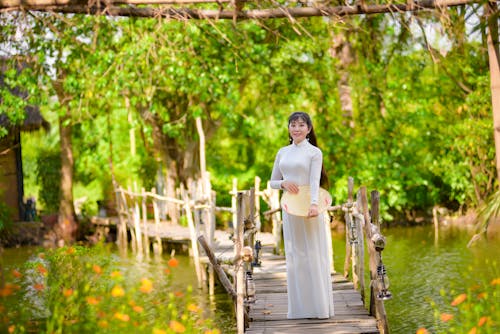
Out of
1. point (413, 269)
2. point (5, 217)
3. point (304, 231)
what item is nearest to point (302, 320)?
point (304, 231)

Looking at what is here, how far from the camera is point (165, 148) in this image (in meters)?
26.8

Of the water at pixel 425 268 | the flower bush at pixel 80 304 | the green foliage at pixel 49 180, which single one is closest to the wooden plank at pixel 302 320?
the flower bush at pixel 80 304

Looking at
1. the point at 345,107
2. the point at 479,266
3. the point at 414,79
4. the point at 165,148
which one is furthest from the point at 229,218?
the point at 479,266

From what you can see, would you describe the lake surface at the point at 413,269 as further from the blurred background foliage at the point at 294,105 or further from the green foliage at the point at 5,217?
the blurred background foliage at the point at 294,105

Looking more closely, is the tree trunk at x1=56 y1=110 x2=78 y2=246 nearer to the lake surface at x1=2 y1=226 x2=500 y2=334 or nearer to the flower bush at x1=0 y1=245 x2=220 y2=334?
the lake surface at x1=2 y1=226 x2=500 y2=334

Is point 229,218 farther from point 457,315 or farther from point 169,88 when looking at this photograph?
point 457,315

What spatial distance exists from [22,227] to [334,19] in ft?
59.1

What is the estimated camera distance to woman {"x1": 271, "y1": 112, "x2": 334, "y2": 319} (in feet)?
27.0

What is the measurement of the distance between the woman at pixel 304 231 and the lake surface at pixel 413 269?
1609mm

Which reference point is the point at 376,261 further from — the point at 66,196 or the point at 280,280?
the point at 66,196

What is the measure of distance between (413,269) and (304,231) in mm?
8673

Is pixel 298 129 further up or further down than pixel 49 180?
further up

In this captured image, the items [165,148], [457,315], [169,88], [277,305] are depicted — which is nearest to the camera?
[277,305]

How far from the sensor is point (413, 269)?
1664 cm
